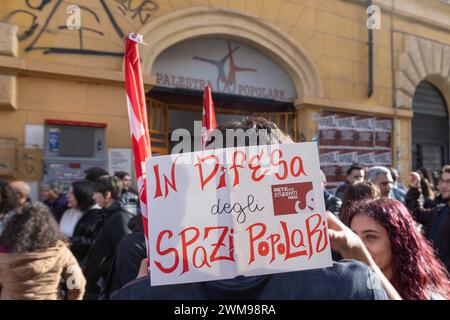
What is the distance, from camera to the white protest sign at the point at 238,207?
1.10 m

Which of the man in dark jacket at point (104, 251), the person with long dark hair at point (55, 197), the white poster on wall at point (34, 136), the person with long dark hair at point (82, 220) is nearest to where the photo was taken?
the man in dark jacket at point (104, 251)

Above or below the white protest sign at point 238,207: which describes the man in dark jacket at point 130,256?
below

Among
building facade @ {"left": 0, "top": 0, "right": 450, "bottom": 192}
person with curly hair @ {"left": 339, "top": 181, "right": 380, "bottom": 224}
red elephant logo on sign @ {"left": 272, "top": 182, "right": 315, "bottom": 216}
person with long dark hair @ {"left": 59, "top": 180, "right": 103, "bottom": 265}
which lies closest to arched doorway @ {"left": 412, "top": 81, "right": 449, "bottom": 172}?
building facade @ {"left": 0, "top": 0, "right": 450, "bottom": 192}

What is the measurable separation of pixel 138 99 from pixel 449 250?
2509mm

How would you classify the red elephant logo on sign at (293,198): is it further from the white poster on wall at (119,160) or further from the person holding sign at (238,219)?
the white poster on wall at (119,160)

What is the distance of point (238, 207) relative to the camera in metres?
1.12

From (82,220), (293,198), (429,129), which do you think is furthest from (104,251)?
A: (429,129)

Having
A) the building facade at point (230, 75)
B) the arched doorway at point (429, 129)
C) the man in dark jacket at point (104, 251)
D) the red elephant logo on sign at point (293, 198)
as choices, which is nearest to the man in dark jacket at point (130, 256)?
the man in dark jacket at point (104, 251)

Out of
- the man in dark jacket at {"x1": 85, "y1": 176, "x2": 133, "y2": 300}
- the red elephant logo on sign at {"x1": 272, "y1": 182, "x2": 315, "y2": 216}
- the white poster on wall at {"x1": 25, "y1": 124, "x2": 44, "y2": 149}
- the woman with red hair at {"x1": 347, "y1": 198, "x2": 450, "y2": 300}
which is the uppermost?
the white poster on wall at {"x1": 25, "y1": 124, "x2": 44, "y2": 149}

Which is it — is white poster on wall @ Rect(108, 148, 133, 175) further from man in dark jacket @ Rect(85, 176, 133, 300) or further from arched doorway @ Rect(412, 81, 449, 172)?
arched doorway @ Rect(412, 81, 449, 172)

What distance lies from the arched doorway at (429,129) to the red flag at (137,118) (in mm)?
9937

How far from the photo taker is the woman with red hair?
1673mm

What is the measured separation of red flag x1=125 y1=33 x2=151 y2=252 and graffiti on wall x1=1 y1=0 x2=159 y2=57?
4666 mm
